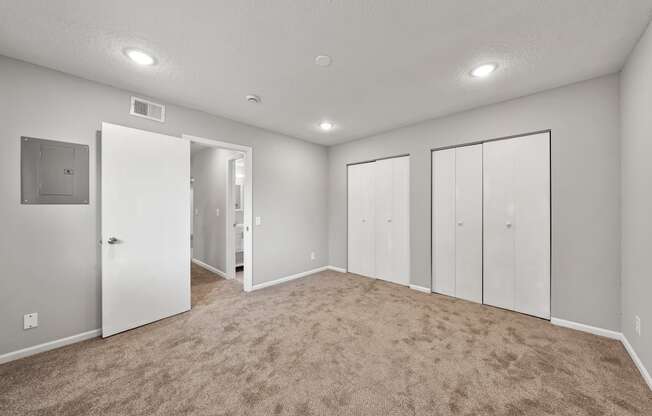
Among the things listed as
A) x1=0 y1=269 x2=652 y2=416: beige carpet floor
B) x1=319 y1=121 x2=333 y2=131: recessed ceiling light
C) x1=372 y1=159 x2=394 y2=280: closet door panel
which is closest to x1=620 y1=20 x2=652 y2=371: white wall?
x1=0 y1=269 x2=652 y2=416: beige carpet floor

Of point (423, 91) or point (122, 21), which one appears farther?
point (423, 91)

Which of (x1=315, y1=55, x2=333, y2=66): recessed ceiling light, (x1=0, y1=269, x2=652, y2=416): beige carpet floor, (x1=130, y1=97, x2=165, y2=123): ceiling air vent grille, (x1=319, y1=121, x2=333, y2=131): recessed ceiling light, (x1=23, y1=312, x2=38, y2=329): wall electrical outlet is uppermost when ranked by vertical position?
(x1=319, y1=121, x2=333, y2=131): recessed ceiling light

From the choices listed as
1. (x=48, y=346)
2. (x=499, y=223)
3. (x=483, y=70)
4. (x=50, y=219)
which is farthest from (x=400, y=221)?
(x=48, y=346)

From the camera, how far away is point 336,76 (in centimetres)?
231

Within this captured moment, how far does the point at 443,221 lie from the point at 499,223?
65cm

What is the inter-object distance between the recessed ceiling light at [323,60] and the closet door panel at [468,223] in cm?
218

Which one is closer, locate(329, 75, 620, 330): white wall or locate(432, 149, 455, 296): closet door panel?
locate(329, 75, 620, 330): white wall

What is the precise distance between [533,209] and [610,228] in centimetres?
59

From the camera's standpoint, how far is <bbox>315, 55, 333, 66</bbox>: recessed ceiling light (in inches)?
78.8

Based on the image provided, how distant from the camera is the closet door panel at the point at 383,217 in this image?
4.02 metres

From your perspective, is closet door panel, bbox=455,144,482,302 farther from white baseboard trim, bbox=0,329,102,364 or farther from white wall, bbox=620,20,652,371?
white baseboard trim, bbox=0,329,102,364

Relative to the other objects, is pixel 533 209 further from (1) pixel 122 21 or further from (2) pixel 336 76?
(1) pixel 122 21

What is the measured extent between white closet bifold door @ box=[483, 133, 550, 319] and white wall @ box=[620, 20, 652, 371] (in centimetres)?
56

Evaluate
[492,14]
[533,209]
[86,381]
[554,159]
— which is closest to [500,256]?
[533,209]
